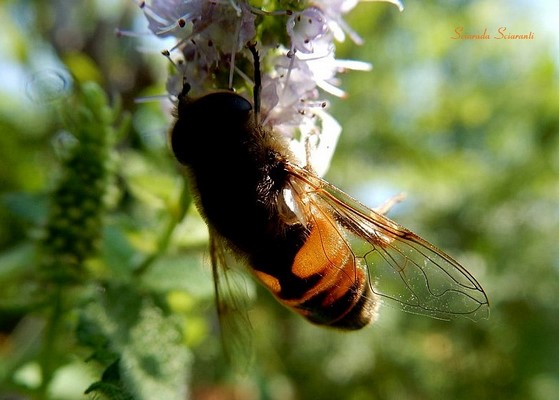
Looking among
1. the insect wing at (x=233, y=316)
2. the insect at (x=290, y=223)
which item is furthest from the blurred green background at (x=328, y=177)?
the insect at (x=290, y=223)

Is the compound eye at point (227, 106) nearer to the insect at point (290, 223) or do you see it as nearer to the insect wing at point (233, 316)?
the insect at point (290, 223)

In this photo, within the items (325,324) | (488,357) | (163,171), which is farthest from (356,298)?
(488,357)

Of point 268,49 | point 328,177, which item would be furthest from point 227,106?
point 328,177

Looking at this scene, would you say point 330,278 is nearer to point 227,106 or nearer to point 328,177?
point 227,106

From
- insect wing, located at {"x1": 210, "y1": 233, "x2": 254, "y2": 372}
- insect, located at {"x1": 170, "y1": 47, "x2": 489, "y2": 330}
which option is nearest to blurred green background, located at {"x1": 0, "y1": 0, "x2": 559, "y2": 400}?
insect wing, located at {"x1": 210, "y1": 233, "x2": 254, "y2": 372}

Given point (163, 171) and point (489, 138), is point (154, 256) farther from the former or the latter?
point (489, 138)

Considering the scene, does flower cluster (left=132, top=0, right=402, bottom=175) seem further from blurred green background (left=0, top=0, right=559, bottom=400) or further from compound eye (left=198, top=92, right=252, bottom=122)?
blurred green background (left=0, top=0, right=559, bottom=400)
